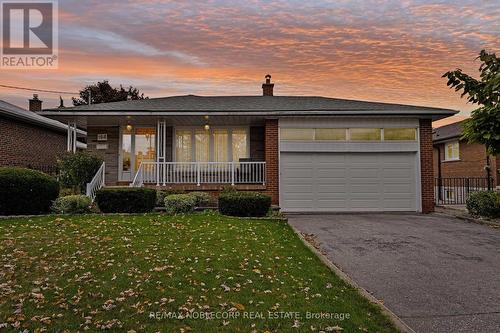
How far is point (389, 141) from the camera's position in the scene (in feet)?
45.7

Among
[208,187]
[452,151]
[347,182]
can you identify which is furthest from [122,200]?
[452,151]

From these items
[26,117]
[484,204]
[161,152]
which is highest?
[26,117]

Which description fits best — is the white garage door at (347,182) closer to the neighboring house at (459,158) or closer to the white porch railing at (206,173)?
the white porch railing at (206,173)

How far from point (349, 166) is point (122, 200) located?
827 cm

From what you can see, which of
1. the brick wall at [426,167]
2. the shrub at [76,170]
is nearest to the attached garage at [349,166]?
the brick wall at [426,167]

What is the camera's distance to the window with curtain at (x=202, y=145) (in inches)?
615

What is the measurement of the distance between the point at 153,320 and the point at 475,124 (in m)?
5.27

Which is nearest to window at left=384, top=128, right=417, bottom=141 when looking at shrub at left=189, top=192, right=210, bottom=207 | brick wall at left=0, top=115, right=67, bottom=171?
shrub at left=189, top=192, right=210, bottom=207

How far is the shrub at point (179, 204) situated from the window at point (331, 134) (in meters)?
5.64

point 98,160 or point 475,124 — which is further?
point 98,160

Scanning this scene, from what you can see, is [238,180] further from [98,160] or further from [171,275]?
[171,275]

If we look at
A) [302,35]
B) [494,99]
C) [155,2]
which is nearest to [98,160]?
[155,2]

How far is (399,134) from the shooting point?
14023mm

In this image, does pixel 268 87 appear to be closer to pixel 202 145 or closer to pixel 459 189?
pixel 202 145
